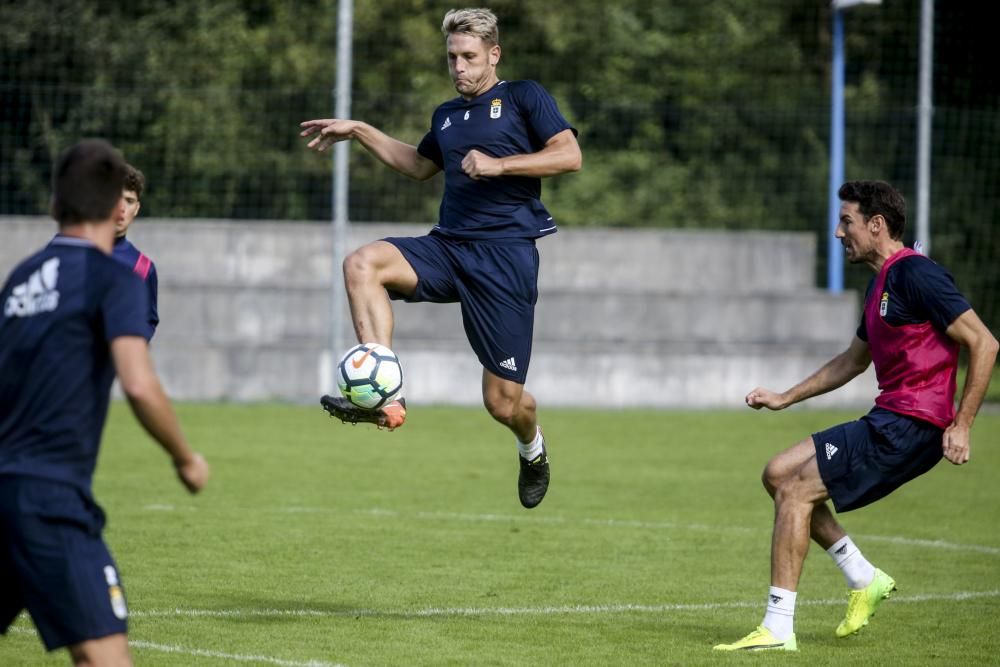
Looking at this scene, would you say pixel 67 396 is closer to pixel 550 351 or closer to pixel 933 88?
pixel 550 351

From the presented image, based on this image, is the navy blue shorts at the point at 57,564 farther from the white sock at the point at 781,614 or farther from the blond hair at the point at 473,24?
the blond hair at the point at 473,24

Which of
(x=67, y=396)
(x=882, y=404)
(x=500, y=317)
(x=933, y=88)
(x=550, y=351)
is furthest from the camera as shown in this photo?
(x=933, y=88)

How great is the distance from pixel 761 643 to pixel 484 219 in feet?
9.72

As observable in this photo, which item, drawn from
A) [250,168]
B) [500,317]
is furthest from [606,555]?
[250,168]

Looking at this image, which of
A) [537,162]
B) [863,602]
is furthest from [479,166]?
[863,602]

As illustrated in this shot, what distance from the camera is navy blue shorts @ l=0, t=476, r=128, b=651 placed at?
4.64 meters

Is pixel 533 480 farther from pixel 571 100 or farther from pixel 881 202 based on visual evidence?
pixel 571 100

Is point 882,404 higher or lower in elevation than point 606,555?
higher

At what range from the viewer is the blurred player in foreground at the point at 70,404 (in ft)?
15.3

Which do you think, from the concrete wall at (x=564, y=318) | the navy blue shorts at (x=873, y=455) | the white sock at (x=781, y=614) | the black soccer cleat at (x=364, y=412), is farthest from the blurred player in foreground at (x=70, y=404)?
the concrete wall at (x=564, y=318)

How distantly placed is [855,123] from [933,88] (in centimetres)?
150

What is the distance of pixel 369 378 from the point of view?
7.72 m

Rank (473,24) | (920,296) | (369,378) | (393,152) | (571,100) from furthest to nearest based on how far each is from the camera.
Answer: (571,100)
(393,152)
(473,24)
(369,378)
(920,296)

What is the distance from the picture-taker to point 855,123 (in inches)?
1101
